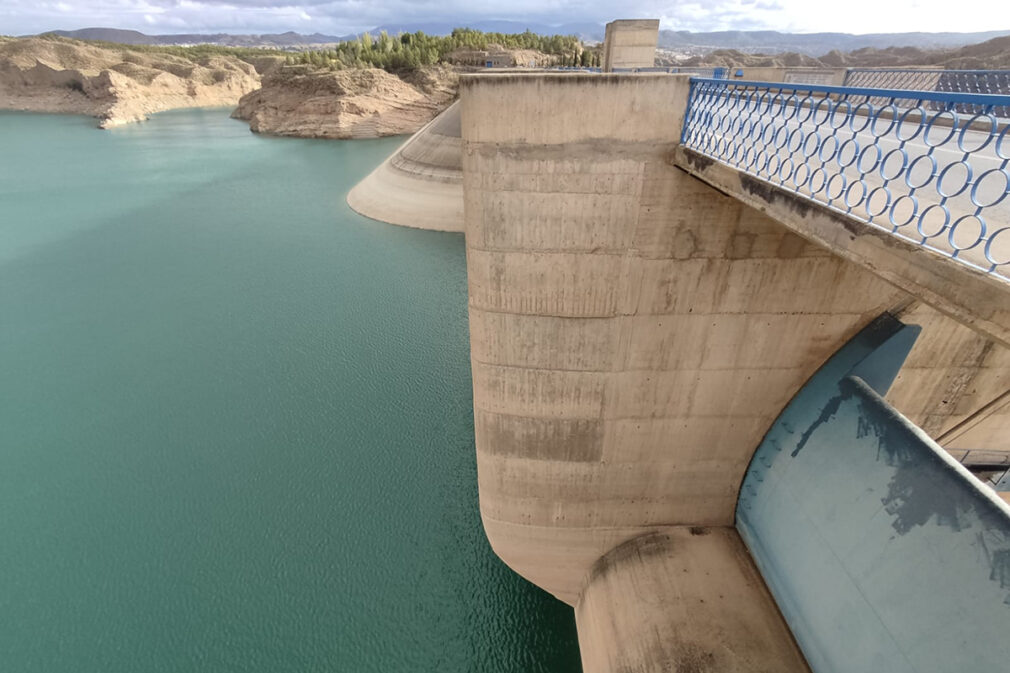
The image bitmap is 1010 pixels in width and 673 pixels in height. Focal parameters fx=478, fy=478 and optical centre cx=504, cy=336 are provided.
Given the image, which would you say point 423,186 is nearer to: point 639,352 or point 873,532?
point 639,352

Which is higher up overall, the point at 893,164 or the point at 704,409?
the point at 893,164

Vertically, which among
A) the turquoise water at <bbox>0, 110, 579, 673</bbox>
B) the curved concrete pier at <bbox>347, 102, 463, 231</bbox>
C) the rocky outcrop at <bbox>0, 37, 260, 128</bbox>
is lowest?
the turquoise water at <bbox>0, 110, 579, 673</bbox>

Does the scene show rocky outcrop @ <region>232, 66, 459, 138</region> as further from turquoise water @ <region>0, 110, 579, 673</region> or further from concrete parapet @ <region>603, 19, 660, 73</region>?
concrete parapet @ <region>603, 19, 660, 73</region>

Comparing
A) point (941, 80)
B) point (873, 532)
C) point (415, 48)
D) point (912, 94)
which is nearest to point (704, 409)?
point (873, 532)

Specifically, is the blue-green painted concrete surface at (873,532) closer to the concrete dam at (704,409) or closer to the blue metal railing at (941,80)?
the concrete dam at (704,409)

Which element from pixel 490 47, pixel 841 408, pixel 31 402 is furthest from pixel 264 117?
pixel 841 408

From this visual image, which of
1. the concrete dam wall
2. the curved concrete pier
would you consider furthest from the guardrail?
the curved concrete pier

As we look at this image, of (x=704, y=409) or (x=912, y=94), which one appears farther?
(x=704, y=409)
